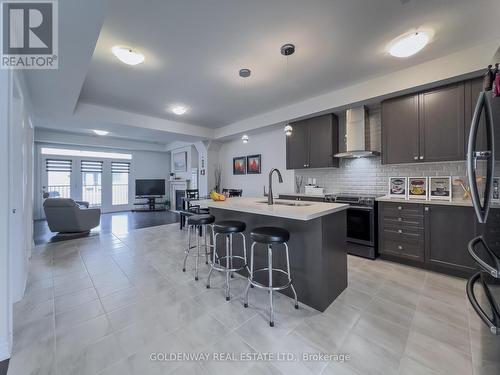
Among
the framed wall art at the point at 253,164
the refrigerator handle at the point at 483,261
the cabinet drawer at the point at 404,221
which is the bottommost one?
the cabinet drawer at the point at 404,221

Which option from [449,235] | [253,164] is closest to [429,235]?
[449,235]

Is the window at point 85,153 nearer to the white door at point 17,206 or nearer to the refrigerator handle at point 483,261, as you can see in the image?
the white door at point 17,206

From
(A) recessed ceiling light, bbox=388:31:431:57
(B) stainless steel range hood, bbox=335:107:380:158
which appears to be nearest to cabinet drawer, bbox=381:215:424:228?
(B) stainless steel range hood, bbox=335:107:380:158

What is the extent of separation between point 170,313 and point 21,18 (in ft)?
9.28

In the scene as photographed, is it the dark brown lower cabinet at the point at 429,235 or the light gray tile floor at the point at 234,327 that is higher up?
the dark brown lower cabinet at the point at 429,235

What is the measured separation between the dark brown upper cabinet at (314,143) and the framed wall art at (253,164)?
1.23m

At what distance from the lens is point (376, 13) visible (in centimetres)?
192

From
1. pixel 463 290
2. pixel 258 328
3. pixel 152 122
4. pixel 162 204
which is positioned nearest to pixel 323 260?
pixel 258 328

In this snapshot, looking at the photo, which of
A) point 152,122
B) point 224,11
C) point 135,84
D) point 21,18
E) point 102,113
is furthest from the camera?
point 152,122

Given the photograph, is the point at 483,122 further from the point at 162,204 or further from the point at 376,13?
the point at 162,204

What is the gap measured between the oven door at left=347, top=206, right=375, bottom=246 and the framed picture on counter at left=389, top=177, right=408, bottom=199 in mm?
555

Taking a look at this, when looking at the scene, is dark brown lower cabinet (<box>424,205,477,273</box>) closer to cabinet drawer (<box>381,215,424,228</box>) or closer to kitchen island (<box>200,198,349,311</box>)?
cabinet drawer (<box>381,215,424,228</box>)

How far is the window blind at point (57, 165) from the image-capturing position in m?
7.00

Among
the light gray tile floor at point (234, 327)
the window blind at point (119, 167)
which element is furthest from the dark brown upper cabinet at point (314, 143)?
the window blind at point (119, 167)
